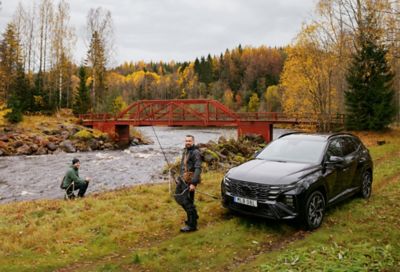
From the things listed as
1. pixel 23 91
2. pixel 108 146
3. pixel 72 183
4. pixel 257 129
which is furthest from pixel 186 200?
pixel 23 91

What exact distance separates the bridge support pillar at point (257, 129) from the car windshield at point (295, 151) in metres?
20.6

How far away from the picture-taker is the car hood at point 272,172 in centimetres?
593

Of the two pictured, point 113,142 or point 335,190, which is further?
point 113,142

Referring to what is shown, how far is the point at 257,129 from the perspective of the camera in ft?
94.0

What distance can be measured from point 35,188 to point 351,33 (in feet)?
79.8

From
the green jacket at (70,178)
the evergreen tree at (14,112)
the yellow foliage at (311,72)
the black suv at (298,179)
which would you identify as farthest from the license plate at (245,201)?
the evergreen tree at (14,112)

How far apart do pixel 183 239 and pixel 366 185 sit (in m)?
5.07

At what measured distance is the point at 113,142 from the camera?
33250 mm

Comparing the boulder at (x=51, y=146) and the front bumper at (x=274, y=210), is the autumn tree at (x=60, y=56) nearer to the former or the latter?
the boulder at (x=51, y=146)

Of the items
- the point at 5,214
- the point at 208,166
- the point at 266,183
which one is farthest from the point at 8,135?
the point at 266,183

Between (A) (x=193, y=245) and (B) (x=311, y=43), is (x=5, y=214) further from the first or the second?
(B) (x=311, y=43)

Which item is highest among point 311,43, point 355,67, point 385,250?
point 311,43

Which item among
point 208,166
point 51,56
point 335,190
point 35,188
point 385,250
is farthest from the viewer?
point 51,56

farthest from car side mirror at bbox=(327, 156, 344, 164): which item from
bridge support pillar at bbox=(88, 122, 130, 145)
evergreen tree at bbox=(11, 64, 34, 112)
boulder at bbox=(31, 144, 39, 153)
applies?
evergreen tree at bbox=(11, 64, 34, 112)
